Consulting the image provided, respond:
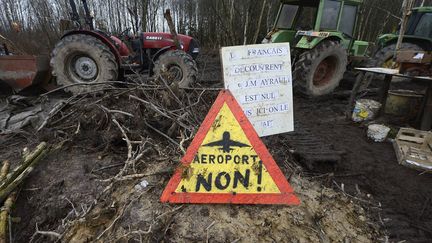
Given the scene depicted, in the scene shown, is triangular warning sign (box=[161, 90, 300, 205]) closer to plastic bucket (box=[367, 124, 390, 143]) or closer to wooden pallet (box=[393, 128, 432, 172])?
wooden pallet (box=[393, 128, 432, 172])

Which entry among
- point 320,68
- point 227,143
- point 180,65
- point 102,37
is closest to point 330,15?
point 320,68

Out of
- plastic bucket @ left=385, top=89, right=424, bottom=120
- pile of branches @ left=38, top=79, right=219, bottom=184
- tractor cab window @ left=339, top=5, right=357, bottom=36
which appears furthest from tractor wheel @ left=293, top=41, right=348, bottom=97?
pile of branches @ left=38, top=79, right=219, bottom=184

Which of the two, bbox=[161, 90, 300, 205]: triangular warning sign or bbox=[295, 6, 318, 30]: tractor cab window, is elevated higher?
bbox=[295, 6, 318, 30]: tractor cab window

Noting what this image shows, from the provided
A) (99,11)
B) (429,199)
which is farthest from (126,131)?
(99,11)

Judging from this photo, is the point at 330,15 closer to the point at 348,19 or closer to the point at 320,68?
the point at 348,19

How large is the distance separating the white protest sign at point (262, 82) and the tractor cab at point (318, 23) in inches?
121

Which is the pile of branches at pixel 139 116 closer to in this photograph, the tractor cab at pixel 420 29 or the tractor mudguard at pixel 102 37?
the tractor mudguard at pixel 102 37

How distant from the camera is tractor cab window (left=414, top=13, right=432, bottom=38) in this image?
264 inches

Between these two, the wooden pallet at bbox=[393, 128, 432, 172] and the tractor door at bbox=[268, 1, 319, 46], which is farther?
the tractor door at bbox=[268, 1, 319, 46]

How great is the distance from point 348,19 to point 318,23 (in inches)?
42.1

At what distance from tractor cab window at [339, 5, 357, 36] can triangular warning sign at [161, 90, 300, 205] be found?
5149 mm

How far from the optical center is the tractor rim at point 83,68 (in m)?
5.17

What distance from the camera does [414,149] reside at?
11.9ft

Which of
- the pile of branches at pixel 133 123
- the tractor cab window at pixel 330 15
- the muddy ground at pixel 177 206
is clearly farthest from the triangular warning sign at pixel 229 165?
the tractor cab window at pixel 330 15
